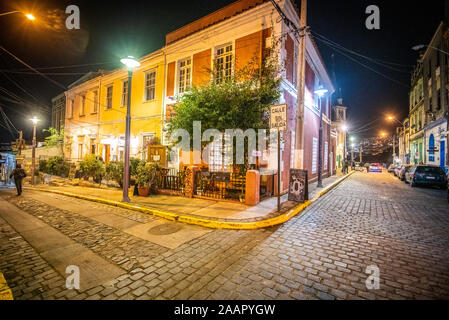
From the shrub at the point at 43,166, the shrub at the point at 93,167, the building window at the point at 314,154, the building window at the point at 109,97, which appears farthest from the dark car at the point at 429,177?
the shrub at the point at 43,166

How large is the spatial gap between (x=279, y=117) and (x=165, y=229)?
14.8 ft

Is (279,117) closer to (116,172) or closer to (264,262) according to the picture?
(264,262)

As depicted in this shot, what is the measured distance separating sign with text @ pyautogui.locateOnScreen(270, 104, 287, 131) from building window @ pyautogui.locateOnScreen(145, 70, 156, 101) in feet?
37.5

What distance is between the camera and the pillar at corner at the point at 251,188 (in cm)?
689

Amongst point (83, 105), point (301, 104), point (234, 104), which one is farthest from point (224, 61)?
point (83, 105)

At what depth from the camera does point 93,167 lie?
12.3m

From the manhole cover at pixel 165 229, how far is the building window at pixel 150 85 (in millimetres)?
11841

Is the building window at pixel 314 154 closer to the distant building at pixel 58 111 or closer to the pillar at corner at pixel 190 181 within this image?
the pillar at corner at pixel 190 181

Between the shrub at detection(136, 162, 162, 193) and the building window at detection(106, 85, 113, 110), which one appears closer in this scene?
the shrub at detection(136, 162, 162, 193)

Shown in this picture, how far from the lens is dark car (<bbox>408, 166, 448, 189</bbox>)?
1187 centimetres

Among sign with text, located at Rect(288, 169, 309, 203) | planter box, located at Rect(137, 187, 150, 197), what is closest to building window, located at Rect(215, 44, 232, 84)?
sign with text, located at Rect(288, 169, 309, 203)

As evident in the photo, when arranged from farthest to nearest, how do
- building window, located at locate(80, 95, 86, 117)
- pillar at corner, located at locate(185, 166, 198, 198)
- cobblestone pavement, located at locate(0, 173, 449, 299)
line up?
1. building window, located at locate(80, 95, 86, 117)
2. pillar at corner, located at locate(185, 166, 198, 198)
3. cobblestone pavement, located at locate(0, 173, 449, 299)

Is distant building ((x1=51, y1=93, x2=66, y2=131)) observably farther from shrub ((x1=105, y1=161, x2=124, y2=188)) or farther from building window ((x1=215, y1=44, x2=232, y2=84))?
building window ((x1=215, y1=44, x2=232, y2=84))

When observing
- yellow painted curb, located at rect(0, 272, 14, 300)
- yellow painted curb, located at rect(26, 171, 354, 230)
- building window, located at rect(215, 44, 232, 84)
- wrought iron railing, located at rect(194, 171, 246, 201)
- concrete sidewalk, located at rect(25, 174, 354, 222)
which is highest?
building window, located at rect(215, 44, 232, 84)
